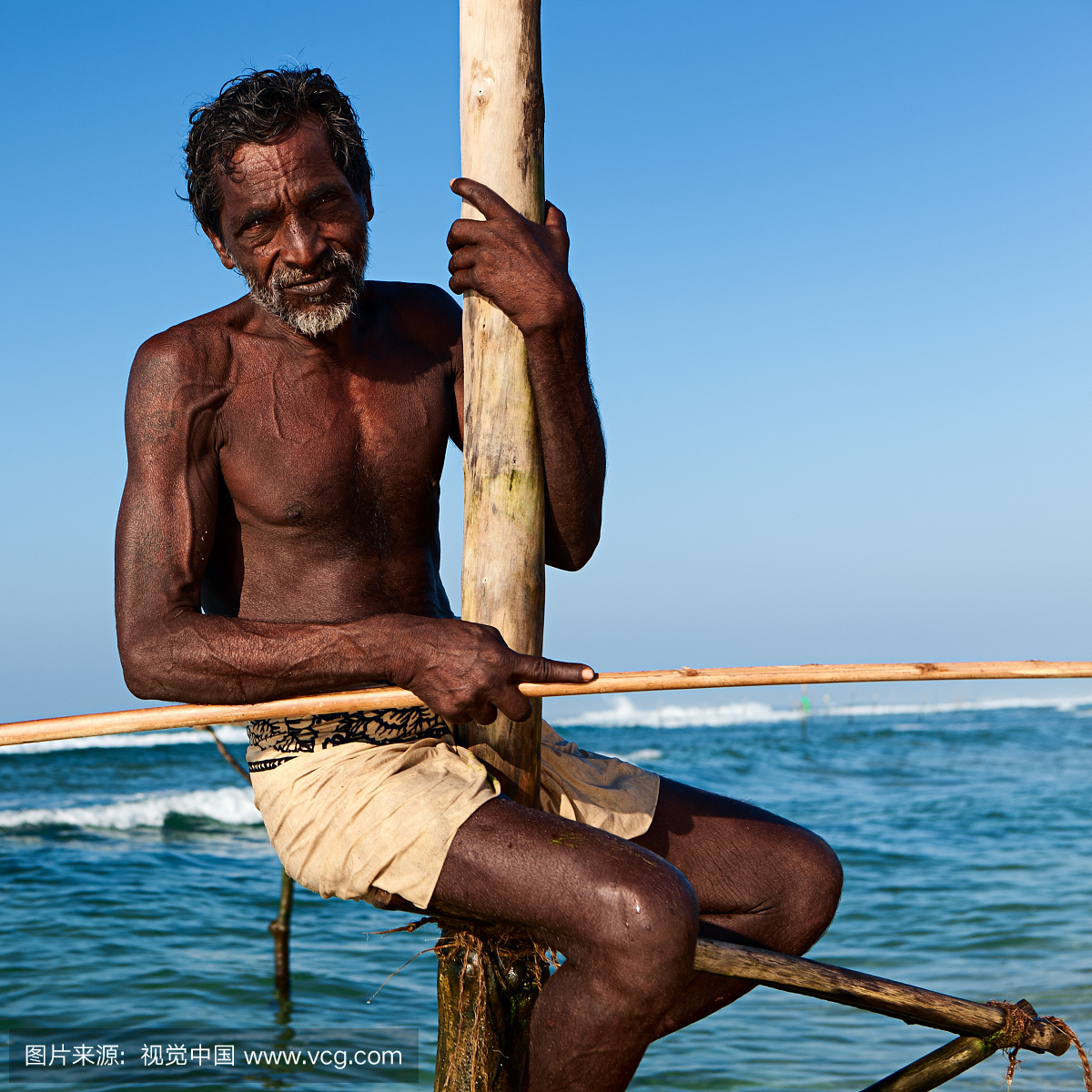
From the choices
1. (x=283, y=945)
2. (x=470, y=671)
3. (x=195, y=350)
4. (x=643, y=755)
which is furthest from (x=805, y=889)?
(x=643, y=755)

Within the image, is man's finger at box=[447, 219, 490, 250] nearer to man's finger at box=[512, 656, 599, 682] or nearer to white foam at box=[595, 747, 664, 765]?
man's finger at box=[512, 656, 599, 682]

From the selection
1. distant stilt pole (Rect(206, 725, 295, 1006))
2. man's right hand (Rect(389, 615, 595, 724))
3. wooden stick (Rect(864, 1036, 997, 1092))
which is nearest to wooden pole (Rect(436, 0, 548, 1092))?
man's right hand (Rect(389, 615, 595, 724))

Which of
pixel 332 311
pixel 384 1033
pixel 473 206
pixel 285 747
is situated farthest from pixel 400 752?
pixel 384 1033

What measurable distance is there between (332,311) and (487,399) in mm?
434

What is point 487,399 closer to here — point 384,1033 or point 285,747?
point 285,747

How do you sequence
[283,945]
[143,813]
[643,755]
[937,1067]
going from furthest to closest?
[643,755]
[143,813]
[283,945]
[937,1067]

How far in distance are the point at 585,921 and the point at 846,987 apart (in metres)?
0.72

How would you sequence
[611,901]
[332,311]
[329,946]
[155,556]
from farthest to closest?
[329,946], [332,311], [155,556], [611,901]

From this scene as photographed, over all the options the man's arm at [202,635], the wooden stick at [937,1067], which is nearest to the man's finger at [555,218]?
the man's arm at [202,635]

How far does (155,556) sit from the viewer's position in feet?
7.99

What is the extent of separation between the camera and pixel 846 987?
7.97 ft

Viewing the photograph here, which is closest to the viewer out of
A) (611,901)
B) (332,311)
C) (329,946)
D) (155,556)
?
(611,901)

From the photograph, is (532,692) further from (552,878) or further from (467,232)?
(467,232)

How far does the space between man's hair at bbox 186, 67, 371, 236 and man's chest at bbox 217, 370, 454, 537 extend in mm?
482
